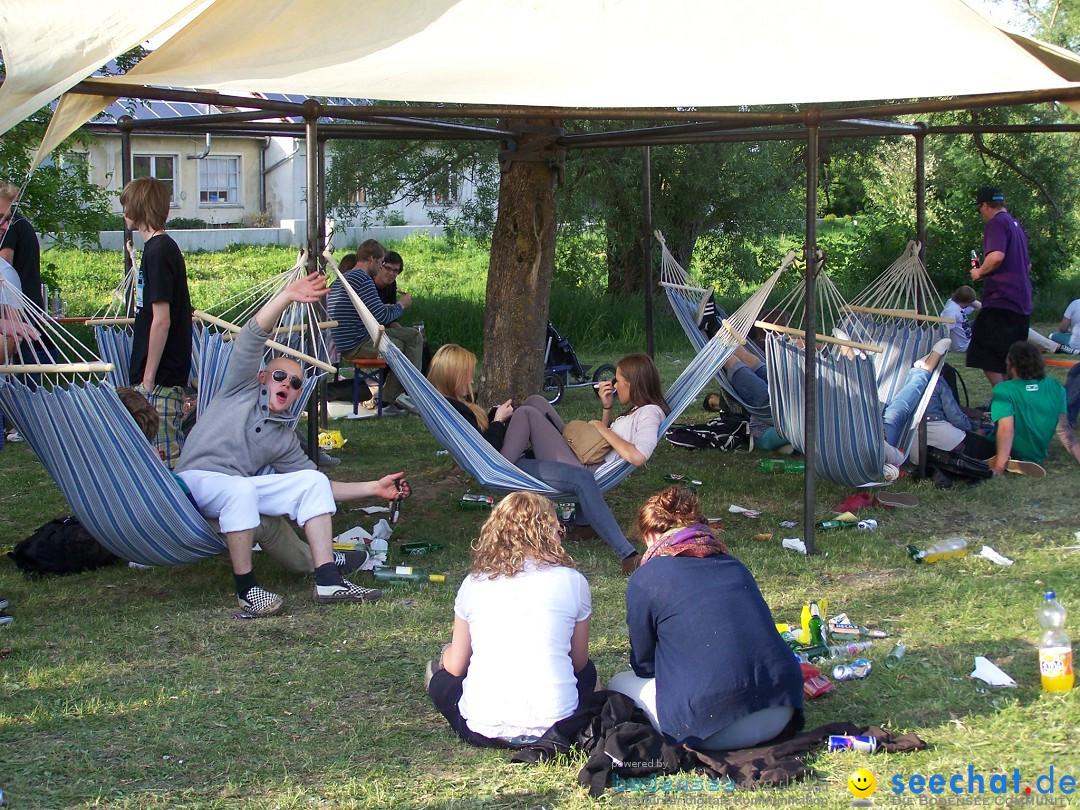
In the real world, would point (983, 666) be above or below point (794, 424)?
below

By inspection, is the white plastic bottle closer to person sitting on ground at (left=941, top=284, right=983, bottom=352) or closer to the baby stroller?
the baby stroller

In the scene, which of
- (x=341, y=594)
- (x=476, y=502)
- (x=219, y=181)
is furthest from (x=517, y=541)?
(x=219, y=181)

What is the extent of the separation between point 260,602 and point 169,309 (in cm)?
120

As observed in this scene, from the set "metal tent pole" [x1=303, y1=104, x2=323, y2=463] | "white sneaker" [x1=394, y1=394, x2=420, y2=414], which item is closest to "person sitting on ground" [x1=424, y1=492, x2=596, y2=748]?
"metal tent pole" [x1=303, y1=104, x2=323, y2=463]

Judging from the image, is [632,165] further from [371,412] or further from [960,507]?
[960,507]

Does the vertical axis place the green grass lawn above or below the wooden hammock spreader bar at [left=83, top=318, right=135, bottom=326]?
below

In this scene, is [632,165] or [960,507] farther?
[632,165]

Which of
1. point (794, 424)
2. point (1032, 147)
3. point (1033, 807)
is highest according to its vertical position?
point (1032, 147)

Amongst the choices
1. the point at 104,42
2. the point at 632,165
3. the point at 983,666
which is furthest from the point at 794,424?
the point at 632,165

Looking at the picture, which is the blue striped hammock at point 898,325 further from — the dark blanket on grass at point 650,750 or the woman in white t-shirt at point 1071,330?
the dark blanket on grass at point 650,750

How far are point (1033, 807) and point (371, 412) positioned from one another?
5.29 metres

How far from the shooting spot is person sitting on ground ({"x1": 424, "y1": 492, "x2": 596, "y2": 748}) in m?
2.62

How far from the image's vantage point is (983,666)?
313 centimetres

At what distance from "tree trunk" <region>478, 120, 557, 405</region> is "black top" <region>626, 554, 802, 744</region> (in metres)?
3.06
